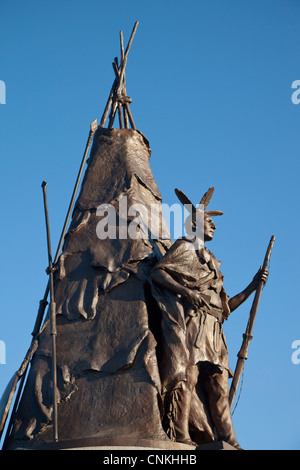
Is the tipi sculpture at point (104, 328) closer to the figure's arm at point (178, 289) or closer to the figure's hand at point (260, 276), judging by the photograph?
the figure's arm at point (178, 289)

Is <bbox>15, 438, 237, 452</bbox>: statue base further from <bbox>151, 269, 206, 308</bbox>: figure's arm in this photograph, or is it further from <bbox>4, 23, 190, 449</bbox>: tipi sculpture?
<bbox>151, 269, 206, 308</bbox>: figure's arm

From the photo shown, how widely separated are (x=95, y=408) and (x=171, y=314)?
162 centimetres

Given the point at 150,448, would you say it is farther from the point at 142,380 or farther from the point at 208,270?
the point at 208,270

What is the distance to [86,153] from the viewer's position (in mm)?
16422

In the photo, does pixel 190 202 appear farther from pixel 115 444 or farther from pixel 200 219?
pixel 115 444

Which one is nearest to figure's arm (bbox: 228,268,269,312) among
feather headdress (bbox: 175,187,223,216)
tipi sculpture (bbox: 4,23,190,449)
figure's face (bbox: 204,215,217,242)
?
figure's face (bbox: 204,215,217,242)

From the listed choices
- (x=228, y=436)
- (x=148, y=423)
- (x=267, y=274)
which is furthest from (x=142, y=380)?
(x=267, y=274)

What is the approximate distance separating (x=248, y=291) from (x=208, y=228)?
3.89 ft

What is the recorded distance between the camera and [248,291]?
1631 cm

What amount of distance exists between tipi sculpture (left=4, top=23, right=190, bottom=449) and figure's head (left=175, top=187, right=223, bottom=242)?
55 cm

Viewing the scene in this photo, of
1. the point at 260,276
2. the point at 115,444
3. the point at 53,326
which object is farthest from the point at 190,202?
the point at 115,444

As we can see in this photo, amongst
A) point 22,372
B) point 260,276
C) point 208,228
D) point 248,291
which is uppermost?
point 208,228

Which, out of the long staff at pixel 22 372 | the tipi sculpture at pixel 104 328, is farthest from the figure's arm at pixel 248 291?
the long staff at pixel 22 372

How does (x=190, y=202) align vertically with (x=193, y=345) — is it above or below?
above
